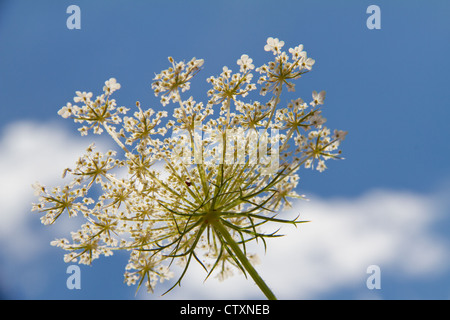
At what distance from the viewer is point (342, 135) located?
6719mm

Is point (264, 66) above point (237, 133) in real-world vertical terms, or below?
above

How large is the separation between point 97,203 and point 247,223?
3.16 meters

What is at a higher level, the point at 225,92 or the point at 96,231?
the point at 225,92

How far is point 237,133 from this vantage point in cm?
750
